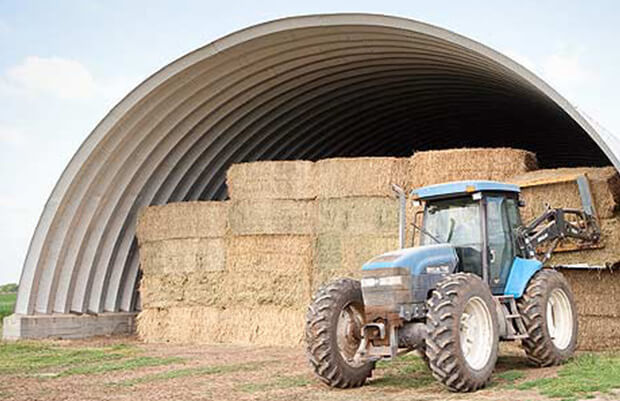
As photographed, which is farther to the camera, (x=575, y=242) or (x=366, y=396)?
(x=575, y=242)

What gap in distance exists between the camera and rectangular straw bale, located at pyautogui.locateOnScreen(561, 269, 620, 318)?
10883 mm

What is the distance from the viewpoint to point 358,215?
12.8 meters

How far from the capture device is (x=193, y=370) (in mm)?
10312

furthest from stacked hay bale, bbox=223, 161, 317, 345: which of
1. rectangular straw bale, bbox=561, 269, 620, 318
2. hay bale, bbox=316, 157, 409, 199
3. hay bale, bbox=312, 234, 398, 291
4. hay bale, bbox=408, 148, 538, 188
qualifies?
rectangular straw bale, bbox=561, 269, 620, 318

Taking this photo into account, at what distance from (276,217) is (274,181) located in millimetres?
575

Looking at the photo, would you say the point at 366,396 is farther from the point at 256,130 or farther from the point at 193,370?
the point at 256,130

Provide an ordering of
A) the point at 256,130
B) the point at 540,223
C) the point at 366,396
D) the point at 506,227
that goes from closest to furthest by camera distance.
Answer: the point at 366,396, the point at 506,227, the point at 540,223, the point at 256,130

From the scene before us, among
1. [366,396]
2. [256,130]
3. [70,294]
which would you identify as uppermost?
[256,130]

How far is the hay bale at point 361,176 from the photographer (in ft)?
41.7

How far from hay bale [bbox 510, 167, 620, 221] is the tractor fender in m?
1.98

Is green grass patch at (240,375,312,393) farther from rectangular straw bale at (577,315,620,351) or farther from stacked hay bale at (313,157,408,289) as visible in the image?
rectangular straw bale at (577,315,620,351)

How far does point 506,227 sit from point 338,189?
13.7 feet

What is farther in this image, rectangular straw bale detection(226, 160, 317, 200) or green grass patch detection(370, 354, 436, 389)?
rectangular straw bale detection(226, 160, 317, 200)

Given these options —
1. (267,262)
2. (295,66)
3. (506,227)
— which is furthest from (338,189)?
(506,227)
